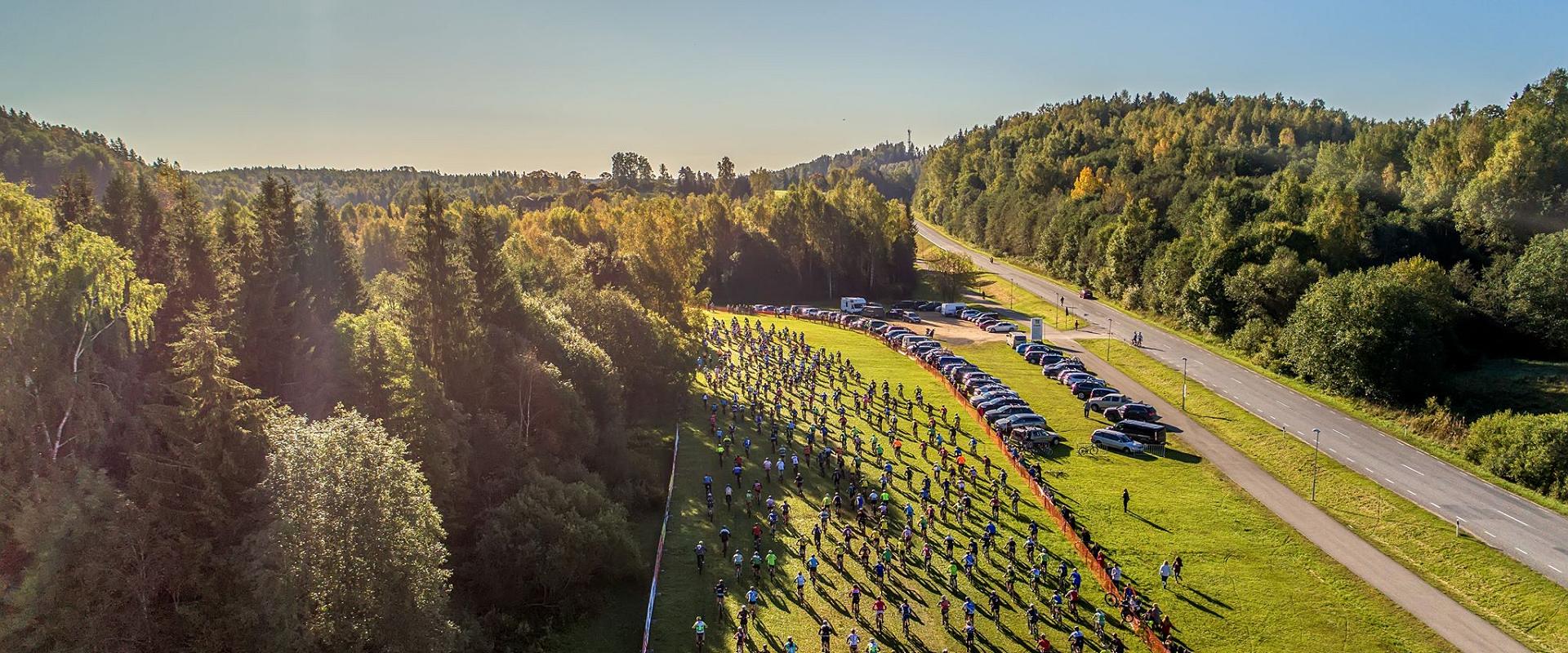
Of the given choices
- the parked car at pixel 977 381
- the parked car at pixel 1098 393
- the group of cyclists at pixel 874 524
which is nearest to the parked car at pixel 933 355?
the parked car at pixel 977 381

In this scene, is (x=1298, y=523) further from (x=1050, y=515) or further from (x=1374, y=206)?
(x=1374, y=206)

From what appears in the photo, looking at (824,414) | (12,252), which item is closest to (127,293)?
(12,252)

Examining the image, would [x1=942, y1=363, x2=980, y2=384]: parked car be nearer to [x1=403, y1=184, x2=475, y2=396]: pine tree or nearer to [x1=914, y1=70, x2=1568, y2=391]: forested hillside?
[x1=914, y1=70, x2=1568, y2=391]: forested hillside

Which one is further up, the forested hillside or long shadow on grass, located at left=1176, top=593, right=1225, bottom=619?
the forested hillside

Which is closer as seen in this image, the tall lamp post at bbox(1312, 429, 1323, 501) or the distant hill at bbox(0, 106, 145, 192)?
the tall lamp post at bbox(1312, 429, 1323, 501)

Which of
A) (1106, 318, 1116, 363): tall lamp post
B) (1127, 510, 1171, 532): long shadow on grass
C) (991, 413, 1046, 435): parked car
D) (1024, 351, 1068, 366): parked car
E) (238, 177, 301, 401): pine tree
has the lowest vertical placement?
(1127, 510, 1171, 532): long shadow on grass

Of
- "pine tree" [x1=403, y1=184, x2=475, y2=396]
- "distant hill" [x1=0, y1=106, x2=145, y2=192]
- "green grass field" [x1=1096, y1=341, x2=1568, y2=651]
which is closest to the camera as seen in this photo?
"green grass field" [x1=1096, y1=341, x2=1568, y2=651]

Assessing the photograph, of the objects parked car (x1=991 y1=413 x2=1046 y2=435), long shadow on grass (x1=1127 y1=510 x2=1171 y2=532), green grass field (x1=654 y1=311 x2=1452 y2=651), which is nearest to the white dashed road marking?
green grass field (x1=654 y1=311 x2=1452 y2=651)
